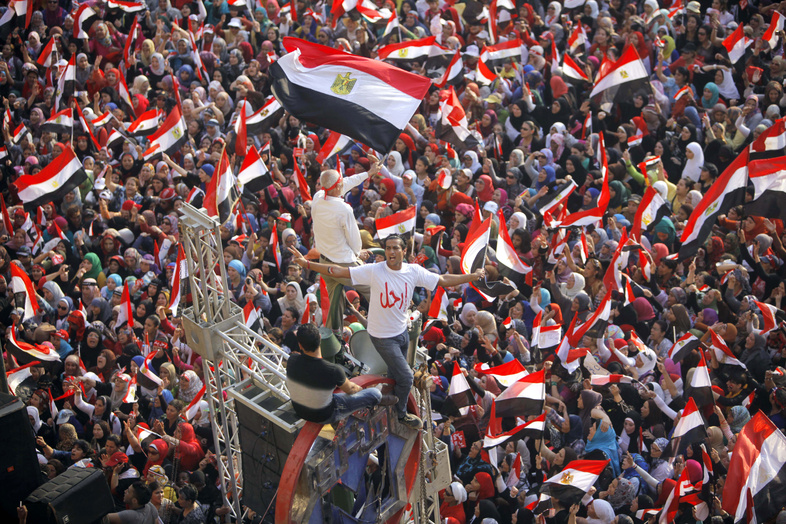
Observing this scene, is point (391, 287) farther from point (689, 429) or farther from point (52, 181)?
point (52, 181)

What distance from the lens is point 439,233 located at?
46.4 ft

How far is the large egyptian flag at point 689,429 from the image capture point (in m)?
9.91

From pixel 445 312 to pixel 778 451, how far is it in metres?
4.83

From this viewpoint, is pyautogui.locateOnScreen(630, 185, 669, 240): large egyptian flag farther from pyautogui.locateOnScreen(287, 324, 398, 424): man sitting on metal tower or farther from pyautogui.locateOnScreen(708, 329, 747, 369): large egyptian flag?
pyautogui.locateOnScreen(287, 324, 398, 424): man sitting on metal tower

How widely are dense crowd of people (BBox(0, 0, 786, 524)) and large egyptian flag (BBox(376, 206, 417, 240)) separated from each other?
1.13 ft

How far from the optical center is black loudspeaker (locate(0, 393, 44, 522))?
32.5 feet

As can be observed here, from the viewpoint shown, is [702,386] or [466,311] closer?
[702,386]

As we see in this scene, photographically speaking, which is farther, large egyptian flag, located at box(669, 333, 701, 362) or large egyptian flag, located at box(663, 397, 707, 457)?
large egyptian flag, located at box(669, 333, 701, 362)

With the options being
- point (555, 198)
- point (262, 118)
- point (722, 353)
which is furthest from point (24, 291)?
point (722, 353)

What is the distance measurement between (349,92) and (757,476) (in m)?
6.10

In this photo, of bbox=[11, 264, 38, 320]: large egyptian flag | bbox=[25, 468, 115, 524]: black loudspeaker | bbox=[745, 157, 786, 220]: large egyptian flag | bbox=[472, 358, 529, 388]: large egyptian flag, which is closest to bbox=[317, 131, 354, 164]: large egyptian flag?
bbox=[11, 264, 38, 320]: large egyptian flag

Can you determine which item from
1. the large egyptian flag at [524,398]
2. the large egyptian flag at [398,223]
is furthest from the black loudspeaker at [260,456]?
the large egyptian flag at [398,223]

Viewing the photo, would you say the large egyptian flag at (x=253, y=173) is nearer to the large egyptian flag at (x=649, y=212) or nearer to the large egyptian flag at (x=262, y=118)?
the large egyptian flag at (x=262, y=118)

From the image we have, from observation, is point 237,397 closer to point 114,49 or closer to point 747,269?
point 747,269
